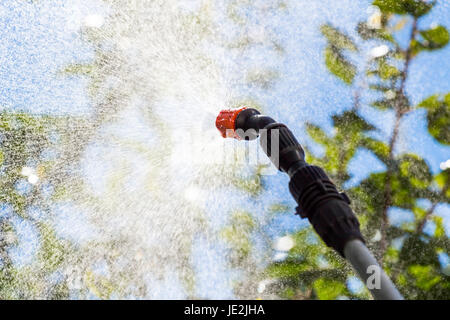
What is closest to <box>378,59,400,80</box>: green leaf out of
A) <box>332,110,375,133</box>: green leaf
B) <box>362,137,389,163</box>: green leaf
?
<box>332,110,375,133</box>: green leaf

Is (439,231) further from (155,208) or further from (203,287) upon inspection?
(155,208)

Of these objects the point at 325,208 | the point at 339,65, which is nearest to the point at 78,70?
the point at 339,65

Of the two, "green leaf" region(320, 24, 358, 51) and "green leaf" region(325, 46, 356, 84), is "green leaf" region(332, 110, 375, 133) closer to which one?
"green leaf" region(325, 46, 356, 84)

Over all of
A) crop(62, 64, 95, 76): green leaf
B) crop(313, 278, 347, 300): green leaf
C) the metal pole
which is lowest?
the metal pole

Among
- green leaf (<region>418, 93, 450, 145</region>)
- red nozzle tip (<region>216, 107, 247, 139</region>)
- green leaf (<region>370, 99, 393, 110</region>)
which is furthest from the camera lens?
green leaf (<region>370, 99, 393, 110</region>)

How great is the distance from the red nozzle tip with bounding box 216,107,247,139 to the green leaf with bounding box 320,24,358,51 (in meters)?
3.32

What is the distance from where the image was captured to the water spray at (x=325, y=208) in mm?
1361

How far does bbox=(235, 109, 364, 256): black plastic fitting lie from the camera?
152cm

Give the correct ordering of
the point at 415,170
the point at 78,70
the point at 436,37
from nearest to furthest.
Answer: the point at 436,37 < the point at 415,170 < the point at 78,70


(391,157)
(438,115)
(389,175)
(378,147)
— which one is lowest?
(389,175)

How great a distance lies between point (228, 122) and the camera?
8.79 ft

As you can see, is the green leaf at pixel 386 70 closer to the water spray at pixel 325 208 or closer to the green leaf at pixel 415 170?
the green leaf at pixel 415 170

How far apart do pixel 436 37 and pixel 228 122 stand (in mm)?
3823

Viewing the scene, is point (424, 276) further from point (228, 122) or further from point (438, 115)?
point (228, 122)
